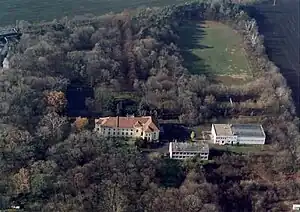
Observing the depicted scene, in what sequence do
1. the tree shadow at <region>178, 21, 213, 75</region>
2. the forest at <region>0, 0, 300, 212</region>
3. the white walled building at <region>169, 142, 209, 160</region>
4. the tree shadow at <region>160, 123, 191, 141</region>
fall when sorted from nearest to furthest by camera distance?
the forest at <region>0, 0, 300, 212</region> < the white walled building at <region>169, 142, 209, 160</region> < the tree shadow at <region>160, 123, 191, 141</region> < the tree shadow at <region>178, 21, 213, 75</region>

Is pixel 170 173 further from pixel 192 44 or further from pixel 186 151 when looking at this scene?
pixel 192 44

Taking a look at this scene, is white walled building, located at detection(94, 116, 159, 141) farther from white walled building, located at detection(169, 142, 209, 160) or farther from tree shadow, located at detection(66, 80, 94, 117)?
Result: tree shadow, located at detection(66, 80, 94, 117)

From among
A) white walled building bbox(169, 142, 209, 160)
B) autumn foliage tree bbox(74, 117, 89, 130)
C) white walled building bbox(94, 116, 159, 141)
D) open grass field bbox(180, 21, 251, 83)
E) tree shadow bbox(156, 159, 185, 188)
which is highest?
open grass field bbox(180, 21, 251, 83)

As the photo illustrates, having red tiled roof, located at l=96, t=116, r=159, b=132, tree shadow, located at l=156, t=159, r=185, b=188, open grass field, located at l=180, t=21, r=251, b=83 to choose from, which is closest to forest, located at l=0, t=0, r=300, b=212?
tree shadow, located at l=156, t=159, r=185, b=188

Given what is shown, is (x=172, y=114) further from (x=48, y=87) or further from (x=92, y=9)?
(x=92, y=9)

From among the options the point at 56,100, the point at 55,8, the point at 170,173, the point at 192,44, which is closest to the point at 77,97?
the point at 56,100
